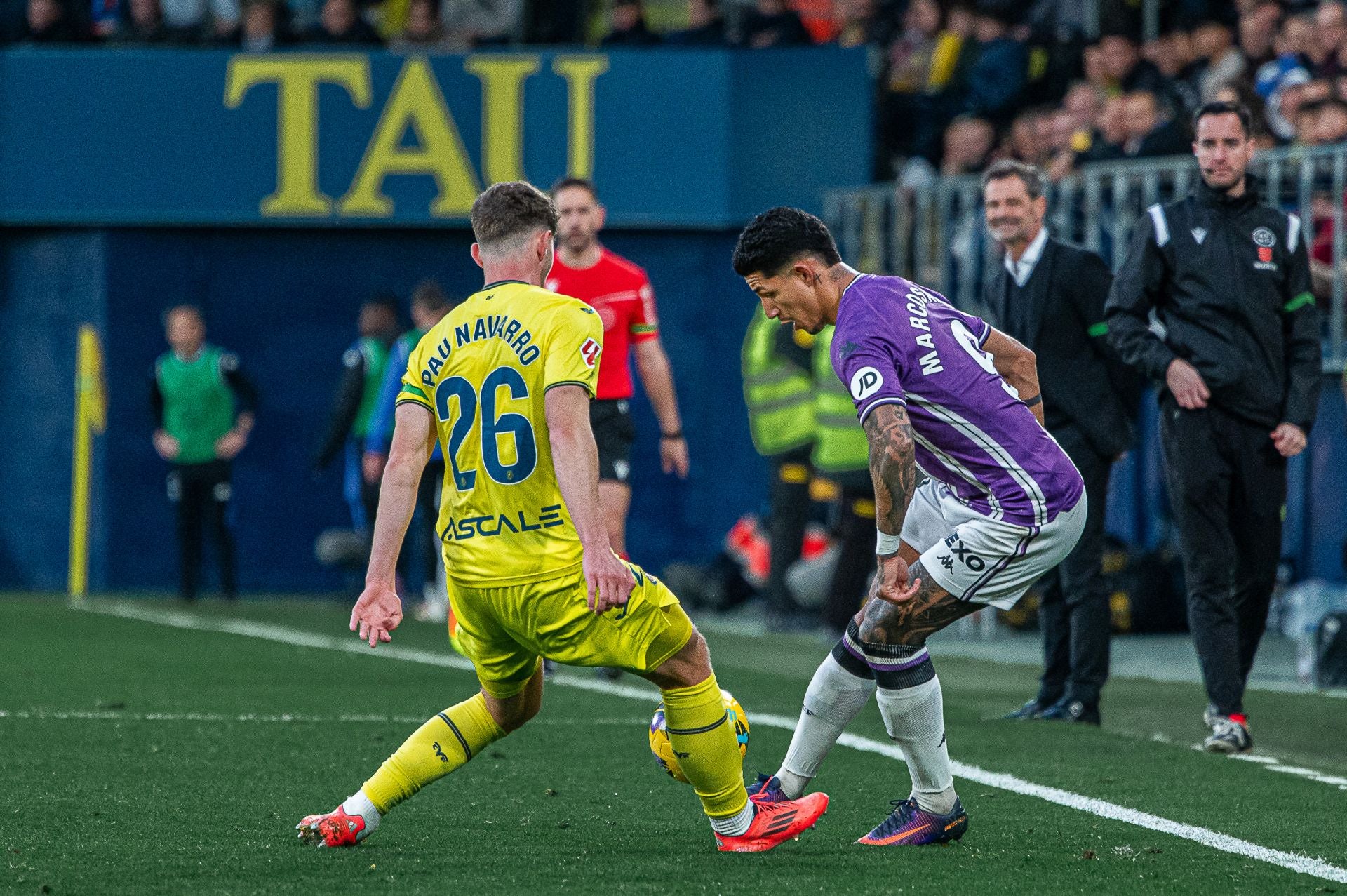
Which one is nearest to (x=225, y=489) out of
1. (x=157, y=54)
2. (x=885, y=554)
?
(x=157, y=54)

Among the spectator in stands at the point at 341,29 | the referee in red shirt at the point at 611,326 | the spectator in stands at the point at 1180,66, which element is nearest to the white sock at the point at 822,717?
the referee in red shirt at the point at 611,326

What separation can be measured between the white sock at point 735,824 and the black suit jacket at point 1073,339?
3464mm

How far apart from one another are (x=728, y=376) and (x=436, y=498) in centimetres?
372

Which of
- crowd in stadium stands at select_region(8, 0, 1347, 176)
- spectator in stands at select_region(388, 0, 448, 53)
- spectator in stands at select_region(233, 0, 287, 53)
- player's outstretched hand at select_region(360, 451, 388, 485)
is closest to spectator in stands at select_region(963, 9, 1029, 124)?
crowd in stadium stands at select_region(8, 0, 1347, 176)

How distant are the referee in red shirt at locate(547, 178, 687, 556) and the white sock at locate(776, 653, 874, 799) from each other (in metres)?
3.69

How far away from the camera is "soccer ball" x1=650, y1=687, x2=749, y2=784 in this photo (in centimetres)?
545

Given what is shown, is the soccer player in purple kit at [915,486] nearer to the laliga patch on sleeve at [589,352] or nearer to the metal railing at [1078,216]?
the laliga patch on sleeve at [589,352]

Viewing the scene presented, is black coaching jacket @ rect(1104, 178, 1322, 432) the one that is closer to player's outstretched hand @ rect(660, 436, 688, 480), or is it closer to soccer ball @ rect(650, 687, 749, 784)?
player's outstretched hand @ rect(660, 436, 688, 480)

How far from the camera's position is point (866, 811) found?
6.24 meters

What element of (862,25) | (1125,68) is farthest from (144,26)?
(1125,68)

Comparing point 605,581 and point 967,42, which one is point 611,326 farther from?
point 967,42

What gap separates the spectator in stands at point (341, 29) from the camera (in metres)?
17.4

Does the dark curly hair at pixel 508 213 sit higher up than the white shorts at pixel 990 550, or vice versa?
the dark curly hair at pixel 508 213

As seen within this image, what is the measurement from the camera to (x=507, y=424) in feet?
17.0
